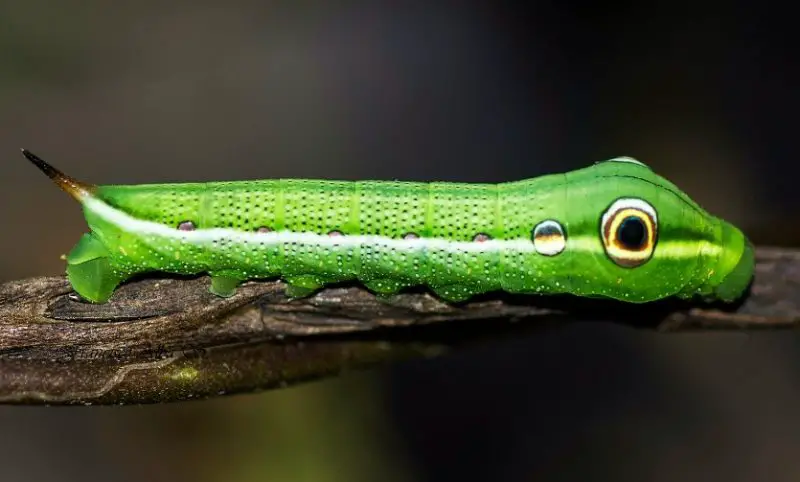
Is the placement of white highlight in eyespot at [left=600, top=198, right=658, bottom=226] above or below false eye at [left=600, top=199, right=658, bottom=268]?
above

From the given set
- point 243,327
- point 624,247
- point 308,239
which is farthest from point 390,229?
point 624,247

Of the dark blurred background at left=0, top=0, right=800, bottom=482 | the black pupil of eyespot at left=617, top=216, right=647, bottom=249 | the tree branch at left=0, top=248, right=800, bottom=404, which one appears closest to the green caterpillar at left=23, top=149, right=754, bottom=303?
the black pupil of eyespot at left=617, top=216, right=647, bottom=249

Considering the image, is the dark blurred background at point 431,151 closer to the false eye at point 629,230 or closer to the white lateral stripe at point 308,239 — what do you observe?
the white lateral stripe at point 308,239

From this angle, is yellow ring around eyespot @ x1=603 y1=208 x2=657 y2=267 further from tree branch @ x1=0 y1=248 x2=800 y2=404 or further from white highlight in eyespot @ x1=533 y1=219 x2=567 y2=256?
tree branch @ x1=0 y1=248 x2=800 y2=404

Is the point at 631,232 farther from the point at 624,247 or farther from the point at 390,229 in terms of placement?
the point at 390,229

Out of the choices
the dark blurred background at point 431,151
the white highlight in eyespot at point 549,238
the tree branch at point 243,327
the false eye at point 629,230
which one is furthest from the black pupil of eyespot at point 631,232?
the dark blurred background at point 431,151

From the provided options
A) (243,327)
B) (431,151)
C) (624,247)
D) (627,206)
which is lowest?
(243,327)
